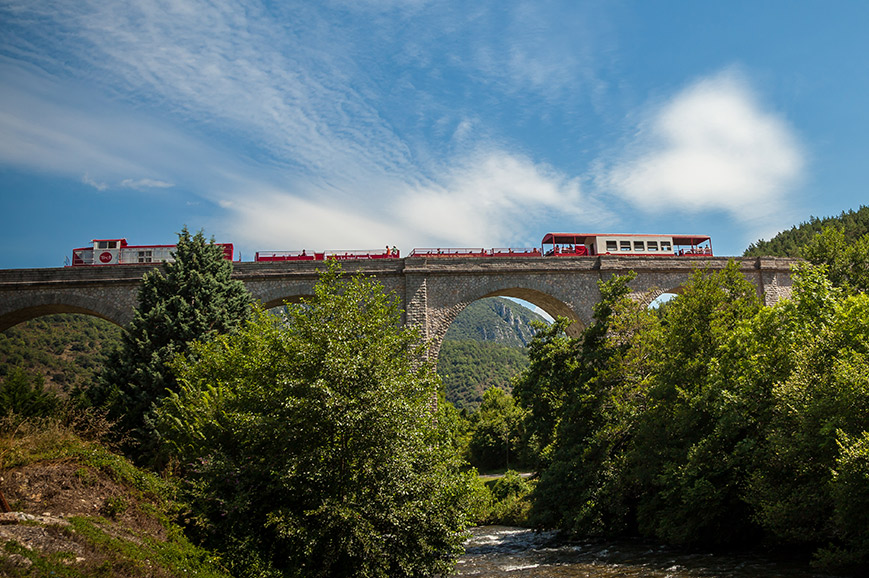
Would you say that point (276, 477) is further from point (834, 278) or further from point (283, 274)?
point (834, 278)

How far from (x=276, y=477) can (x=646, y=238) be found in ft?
86.5

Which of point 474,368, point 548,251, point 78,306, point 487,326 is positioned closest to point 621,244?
point 548,251

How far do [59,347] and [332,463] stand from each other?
45478 mm

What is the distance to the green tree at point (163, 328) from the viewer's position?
60.8 ft

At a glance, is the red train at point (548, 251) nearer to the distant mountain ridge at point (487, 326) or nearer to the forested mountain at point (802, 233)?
the forested mountain at point (802, 233)

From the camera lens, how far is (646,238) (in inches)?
1278

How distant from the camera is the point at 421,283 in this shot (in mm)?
27250

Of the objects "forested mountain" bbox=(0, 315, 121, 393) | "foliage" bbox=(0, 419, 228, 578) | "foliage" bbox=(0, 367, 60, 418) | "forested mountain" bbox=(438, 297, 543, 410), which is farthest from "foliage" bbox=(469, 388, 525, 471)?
"foliage" bbox=(0, 419, 228, 578)

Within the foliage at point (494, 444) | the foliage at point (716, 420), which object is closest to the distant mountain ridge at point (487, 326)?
the foliage at point (494, 444)

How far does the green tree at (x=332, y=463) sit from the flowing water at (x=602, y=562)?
197 inches

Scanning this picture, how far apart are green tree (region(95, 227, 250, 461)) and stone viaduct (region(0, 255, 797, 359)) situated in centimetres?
446

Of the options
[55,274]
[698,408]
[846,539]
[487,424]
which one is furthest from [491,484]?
[55,274]

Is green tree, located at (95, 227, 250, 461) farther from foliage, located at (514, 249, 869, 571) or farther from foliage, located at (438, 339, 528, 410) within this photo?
foliage, located at (438, 339, 528, 410)

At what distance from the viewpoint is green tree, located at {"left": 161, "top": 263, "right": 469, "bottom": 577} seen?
437 inches
